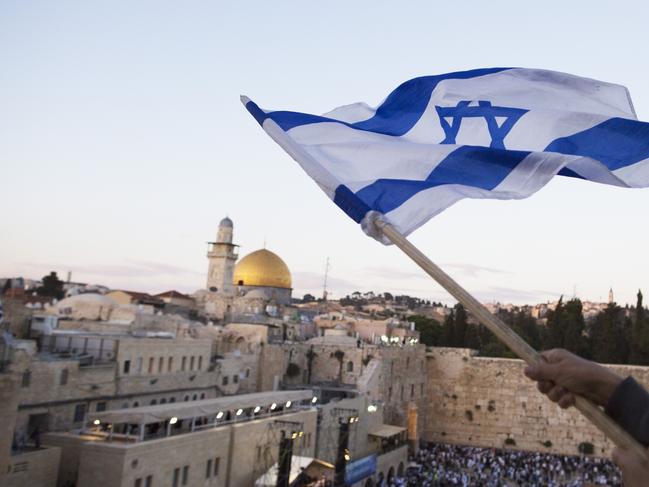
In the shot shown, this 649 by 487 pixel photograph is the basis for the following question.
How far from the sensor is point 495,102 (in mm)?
5461

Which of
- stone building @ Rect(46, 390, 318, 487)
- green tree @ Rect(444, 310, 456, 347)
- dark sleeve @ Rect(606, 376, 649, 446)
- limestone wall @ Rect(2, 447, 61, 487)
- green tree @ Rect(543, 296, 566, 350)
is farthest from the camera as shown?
green tree @ Rect(444, 310, 456, 347)

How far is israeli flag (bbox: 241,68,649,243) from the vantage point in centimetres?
456

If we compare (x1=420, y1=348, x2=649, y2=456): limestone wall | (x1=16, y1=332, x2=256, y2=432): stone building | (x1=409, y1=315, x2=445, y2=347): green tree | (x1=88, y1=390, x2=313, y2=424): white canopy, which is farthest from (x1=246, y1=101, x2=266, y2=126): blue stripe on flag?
(x1=409, y1=315, x2=445, y2=347): green tree

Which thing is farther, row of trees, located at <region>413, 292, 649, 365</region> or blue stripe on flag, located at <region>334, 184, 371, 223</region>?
row of trees, located at <region>413, 292, 649, 365</region>

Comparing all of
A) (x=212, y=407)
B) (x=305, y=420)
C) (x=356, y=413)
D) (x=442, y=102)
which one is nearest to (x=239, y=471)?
(x=212, y=407)

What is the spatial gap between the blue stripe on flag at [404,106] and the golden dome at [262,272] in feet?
164

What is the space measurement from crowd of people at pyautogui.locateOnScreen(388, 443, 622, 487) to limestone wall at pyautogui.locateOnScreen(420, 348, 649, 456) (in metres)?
0.90

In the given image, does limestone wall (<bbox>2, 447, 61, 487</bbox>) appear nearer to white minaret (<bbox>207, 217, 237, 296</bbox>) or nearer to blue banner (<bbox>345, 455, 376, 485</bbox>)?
blue banner (<bbox>345, 455, 376, 485</bbox>)

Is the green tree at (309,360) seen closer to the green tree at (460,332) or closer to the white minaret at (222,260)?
the green tree at (460,332)

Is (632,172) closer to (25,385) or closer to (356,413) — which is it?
(25,385)

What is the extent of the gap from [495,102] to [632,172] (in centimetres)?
123

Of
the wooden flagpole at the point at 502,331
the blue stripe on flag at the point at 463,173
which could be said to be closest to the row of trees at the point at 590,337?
the blue stripe on flag at the point at 463,173

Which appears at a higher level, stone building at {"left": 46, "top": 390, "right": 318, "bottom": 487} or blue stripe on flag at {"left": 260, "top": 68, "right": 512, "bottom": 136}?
blue stripe on flag at {"left": 260, "top": 68, "right": 512, "bottom": 136}

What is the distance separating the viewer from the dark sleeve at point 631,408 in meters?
1.89
